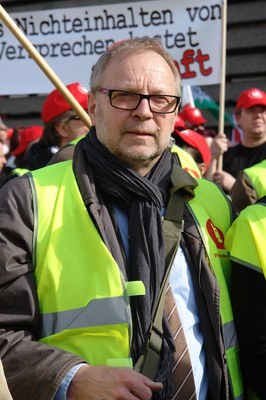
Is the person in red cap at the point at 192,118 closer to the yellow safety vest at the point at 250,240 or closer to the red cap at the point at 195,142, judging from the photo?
the red cap at the point at 195,142

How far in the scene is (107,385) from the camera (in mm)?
2135

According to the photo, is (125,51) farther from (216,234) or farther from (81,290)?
Answer: (81,290)

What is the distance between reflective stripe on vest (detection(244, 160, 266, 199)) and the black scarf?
1.59 ft

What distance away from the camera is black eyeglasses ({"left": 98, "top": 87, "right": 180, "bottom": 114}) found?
2.52 metres

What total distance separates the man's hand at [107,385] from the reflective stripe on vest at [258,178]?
105 cm

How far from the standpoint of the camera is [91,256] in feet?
7.62

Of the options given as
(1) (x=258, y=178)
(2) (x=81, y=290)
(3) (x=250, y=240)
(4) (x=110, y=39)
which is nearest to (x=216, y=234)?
(3) (x=250, y=240)

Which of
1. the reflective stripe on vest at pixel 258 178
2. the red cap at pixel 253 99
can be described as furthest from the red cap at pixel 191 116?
the reflective stripe on vest at pixel 258 178

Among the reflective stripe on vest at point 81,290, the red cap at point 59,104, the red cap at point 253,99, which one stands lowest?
the reflective stripe on vest at point 81,290

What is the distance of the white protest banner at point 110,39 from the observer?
548 cm

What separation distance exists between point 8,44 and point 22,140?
4.33 feet

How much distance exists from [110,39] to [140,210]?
3.43 metres

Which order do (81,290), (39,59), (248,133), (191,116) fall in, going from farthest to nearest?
(191,116) → (248,133) → (39,59) → (81,290)

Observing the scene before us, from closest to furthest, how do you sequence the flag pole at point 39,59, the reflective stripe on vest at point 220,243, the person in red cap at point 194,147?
the reflective stripe on vest at point 220,243, the flag pole at point 39,59, the person in red cap at point 194,147
